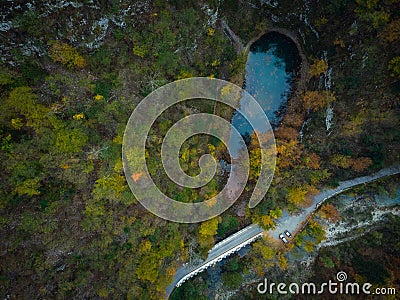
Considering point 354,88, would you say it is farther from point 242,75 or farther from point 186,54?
point 186,54

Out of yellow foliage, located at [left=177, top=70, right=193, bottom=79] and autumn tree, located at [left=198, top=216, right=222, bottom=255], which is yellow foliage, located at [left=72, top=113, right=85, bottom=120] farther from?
autumn tree, located at [left=198, top=216, right=222, bottom=255]

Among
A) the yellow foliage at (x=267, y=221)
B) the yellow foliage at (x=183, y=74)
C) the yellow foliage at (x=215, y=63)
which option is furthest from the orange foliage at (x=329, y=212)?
the yellow foliage at (x=183, y=74)

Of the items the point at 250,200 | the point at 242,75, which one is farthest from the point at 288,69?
the point at 250,200

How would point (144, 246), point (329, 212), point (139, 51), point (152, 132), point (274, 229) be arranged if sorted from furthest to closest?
point (274, 229)
point (329, 212)
point (144, 246)
point (152, 132)
point (139, 51)

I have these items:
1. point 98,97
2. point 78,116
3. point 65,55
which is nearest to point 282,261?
point 98,97

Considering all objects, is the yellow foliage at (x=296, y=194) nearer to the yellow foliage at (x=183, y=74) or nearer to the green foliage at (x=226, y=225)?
the green foliage at (x=226, y=225)

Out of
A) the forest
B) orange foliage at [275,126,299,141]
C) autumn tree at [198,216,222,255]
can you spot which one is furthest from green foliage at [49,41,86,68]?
orange foliage at [275,126,299,141]

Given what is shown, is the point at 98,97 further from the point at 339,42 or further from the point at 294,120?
the point at 339,42

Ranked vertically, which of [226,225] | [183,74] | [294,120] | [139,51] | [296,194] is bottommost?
[226,225]

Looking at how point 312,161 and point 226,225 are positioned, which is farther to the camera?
point 226,225
